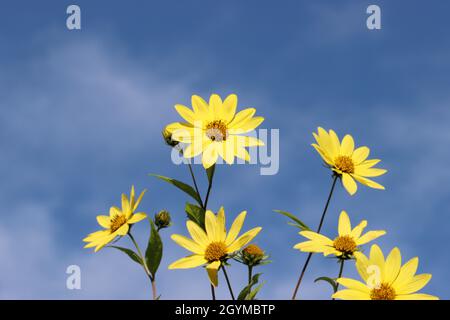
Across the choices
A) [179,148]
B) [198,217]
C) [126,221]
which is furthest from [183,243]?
[179,148]

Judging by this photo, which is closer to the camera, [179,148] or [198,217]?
[198,217]

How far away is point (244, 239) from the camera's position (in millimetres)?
2490

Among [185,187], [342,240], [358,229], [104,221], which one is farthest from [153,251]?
[358,229]

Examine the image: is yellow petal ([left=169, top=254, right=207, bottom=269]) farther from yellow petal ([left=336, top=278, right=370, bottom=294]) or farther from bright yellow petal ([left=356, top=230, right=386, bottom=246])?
bright yellow petal ([left=356, top=230, right=386, bottom=246])

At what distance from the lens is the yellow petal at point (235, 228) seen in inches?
102

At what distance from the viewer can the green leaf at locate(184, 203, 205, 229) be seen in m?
2.75

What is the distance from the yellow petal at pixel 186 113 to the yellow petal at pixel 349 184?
0.81 meters

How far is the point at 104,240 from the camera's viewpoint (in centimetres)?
282

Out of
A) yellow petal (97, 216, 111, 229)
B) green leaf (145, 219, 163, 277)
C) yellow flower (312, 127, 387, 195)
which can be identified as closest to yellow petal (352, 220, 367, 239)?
yellow flower (312, 127, 387, 195)

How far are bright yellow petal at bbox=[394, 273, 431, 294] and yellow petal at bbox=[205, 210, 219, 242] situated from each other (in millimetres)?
840

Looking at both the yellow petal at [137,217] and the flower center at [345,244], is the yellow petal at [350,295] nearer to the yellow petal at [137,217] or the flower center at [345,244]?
the flower center at [345,244]

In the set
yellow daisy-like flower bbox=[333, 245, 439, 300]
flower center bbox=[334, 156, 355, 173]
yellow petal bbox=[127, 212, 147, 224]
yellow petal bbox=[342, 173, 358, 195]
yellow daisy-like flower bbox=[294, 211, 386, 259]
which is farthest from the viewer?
flower center bbox=[334, 156, 355, 173]
